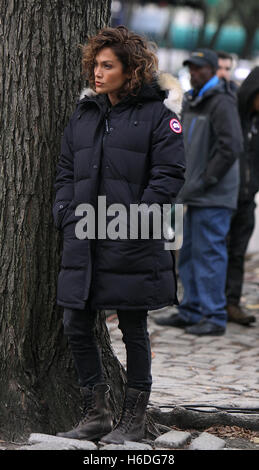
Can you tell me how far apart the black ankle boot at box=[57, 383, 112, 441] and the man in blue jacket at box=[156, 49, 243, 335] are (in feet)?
11.4

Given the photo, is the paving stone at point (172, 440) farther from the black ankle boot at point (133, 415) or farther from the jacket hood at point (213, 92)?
the jacket hood at point (213, 92)

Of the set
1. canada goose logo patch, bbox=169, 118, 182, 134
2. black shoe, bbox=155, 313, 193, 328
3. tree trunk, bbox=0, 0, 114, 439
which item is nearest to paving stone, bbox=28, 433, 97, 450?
tree trunk, bbox=0, 0, 114, 439

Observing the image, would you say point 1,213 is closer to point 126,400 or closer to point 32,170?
point 32,170

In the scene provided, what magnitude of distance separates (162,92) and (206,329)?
3.72 meters

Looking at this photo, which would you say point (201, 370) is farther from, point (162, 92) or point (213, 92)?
point (162, 92)

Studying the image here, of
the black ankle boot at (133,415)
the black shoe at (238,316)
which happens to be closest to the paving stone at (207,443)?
the black ankle boot at (133,415)

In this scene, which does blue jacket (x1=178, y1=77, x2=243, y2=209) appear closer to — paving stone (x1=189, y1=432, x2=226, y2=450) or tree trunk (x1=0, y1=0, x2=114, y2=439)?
tree trunk (x1=0, y1=0, x2=114, y2=439)

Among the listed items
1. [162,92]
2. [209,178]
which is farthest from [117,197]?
[209,178]

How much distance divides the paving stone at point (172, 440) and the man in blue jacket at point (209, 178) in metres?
3.23

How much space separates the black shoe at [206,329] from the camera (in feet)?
26.0

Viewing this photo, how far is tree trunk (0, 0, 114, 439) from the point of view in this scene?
4.65m

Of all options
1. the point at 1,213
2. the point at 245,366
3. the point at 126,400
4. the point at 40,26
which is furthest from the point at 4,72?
the point at 245,366

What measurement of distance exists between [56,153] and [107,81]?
50cm

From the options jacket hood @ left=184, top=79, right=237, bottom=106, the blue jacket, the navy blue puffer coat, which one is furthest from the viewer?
jacket hood @ left=184, top=79, right=237, bottom=106
